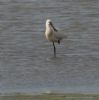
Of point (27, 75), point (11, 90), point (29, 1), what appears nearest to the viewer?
point (11, 90)

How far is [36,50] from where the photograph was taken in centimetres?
1299

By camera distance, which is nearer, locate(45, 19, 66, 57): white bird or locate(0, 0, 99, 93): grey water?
locate(0, 0, 99, 93): grey water

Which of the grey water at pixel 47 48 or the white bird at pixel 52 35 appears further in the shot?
the white bird at pixel 52 35

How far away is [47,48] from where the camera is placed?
13125mm

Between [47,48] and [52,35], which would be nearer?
[52,35]

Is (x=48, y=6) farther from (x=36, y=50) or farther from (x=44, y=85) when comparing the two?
(x=44, y=85)

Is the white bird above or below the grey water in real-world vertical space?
above

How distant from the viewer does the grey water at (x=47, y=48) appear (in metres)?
10.9

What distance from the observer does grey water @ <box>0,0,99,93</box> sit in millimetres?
10938

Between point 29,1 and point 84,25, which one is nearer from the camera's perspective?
point 84,25

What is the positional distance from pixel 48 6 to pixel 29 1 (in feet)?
2.47

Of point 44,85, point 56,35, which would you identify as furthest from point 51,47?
point 44,85

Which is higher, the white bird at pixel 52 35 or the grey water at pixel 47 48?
the white bird at pixel 52 35

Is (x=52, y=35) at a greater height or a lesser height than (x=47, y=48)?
greater
